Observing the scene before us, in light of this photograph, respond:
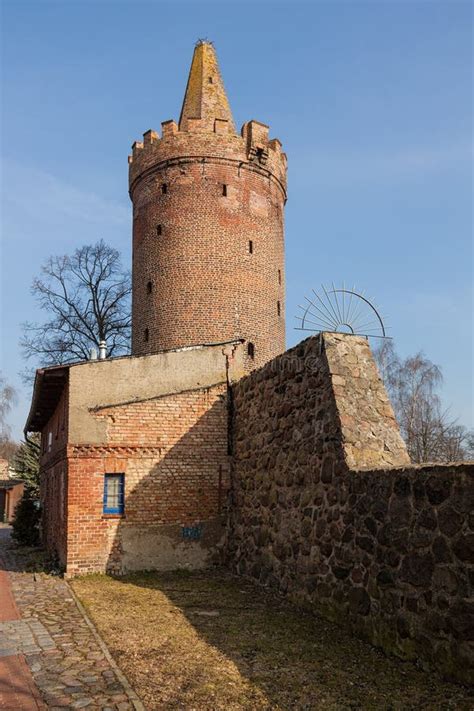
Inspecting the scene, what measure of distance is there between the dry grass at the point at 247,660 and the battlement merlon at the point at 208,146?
16764 mm

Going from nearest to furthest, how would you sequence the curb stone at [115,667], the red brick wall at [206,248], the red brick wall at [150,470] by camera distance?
the curb stone at [115,667] < the red brick wall at [150,470] < the red brick wall at [206,248]

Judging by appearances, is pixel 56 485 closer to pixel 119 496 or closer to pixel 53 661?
pixel 119 496

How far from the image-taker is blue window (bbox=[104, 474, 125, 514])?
12555mm

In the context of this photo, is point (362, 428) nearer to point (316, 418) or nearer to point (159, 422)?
point (316, 418)

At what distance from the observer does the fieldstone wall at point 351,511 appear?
5.85 meters

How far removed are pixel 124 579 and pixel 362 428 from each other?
6007mm

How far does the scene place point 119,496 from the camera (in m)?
12.6

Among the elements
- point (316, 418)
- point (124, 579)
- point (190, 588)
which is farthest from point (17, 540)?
point (316, 418)

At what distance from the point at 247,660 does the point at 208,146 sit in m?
19.3

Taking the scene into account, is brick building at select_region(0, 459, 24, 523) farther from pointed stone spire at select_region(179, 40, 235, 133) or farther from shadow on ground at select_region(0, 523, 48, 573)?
pointed stone spire at select_region(179, 40, 235, 133)

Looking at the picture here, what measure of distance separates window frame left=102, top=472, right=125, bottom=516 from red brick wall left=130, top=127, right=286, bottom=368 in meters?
9.26

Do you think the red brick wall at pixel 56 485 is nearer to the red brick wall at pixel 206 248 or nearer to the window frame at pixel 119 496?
the window frame at pixel 119 496

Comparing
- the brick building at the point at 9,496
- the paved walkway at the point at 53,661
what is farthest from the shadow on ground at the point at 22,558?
the brick building at the point at 9,496

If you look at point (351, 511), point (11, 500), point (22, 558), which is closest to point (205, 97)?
point (22, 558)
